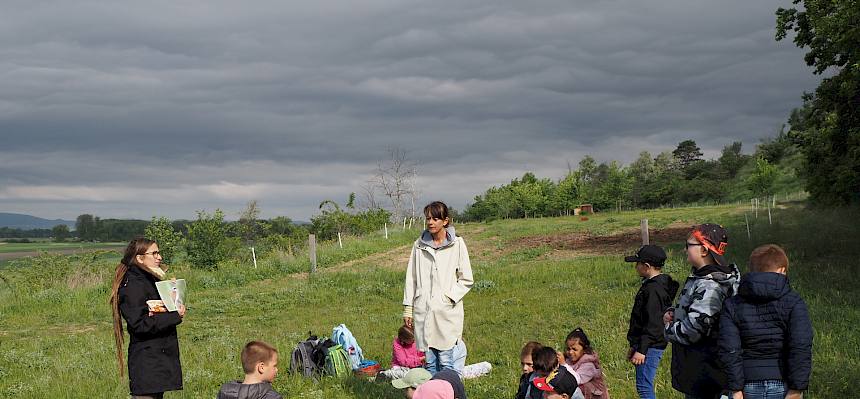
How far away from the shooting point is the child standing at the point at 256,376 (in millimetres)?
4645

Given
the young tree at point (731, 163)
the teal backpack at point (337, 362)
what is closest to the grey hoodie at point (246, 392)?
the teal backpack at point (337, 362)

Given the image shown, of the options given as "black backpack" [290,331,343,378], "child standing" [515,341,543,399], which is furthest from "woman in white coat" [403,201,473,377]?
"black backpack" [290,331,343,378]

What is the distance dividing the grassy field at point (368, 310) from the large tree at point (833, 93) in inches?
79.6

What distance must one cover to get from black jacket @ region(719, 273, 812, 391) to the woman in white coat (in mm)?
2457

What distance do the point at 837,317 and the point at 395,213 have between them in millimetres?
38632

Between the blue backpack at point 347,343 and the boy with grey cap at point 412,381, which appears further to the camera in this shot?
the blue backpack at point 347,343

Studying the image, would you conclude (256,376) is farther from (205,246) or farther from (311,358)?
(205,246)

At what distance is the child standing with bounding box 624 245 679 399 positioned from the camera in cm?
553

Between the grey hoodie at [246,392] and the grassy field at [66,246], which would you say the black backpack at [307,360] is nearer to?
the grey hoodie at [246,392]

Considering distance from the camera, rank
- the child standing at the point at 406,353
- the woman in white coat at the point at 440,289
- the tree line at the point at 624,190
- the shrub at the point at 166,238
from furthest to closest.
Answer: the tree line at the point at 624,190, the shrub at the point at 166,238, the child standing at the point at 406,353, the woman in white coat at the point at 440,289

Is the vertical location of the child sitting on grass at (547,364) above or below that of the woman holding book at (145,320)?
below

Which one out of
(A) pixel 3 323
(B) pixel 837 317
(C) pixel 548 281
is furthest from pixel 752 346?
(A) pixel 3 323

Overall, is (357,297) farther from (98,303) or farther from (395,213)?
(395,213)

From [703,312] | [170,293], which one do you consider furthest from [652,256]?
[170,293]
